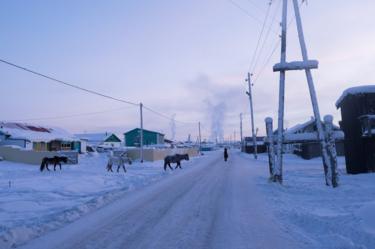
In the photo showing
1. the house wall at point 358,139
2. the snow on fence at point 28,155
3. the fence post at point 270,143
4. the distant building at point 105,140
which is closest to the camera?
the fence post at point 270,143

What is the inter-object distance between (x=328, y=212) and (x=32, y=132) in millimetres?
51960

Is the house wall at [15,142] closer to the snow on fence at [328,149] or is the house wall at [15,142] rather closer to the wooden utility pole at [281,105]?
the snow on fence at [328,149]

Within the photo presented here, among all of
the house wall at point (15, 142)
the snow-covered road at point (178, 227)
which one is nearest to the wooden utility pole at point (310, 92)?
the snow-covered road at point (178, 227)

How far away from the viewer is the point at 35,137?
5225 centimetres

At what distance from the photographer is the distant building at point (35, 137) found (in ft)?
163

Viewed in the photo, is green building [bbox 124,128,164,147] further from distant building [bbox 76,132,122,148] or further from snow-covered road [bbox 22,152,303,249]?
snow-covered road [bbox 22,152,303,249]

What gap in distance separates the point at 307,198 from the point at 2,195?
1125 cm

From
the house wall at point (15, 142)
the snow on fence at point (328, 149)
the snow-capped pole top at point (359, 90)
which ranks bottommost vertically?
the snow on fence at point (328, 149)

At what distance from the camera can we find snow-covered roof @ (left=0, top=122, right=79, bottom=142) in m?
50.4

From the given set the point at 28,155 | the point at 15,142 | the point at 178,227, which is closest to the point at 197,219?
the point at 178,227

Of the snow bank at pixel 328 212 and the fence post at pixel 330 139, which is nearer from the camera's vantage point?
the snow bank at pixel 328 212

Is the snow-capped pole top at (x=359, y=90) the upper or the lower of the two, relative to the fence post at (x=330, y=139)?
upper

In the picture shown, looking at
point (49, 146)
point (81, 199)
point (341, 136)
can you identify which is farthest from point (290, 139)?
point (49, 146)

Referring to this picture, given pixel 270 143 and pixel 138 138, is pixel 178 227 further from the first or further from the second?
pixel 138 138
